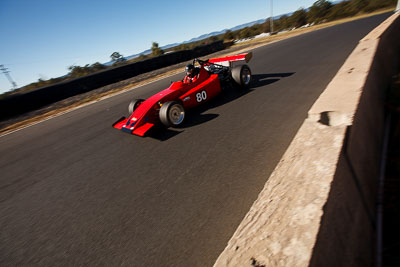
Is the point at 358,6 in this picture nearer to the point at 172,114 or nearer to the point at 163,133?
the point at 172,114

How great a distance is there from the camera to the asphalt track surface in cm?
195

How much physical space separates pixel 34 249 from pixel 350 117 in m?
3.56

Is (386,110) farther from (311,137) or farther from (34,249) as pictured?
(34,249)

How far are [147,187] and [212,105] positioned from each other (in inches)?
126

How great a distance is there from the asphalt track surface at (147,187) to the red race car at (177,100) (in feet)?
0.94

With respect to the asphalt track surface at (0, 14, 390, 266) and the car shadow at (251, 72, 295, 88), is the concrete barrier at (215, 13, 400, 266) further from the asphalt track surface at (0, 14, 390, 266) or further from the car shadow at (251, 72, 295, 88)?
the car shadow at (251, 72, 295, 88)

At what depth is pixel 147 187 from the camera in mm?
2719

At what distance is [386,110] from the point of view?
3.21m

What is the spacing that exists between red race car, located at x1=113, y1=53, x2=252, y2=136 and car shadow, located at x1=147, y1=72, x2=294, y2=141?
17cm

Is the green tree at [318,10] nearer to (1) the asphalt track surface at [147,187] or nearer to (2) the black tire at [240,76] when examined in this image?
(2) the black tire at [240,76]

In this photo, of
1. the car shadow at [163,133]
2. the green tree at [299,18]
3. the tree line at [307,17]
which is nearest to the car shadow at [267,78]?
the car shadow at [163,133]

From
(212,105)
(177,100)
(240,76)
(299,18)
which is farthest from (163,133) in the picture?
(299,18)

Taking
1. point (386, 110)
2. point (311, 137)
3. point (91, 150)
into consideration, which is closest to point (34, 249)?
point (91, 150)

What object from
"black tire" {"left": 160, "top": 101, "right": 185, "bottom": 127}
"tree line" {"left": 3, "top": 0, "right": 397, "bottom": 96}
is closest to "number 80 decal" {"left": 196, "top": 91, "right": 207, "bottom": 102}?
"black tire" {"left": 160, "top": 101, "right": 185, "bottom": 127}
